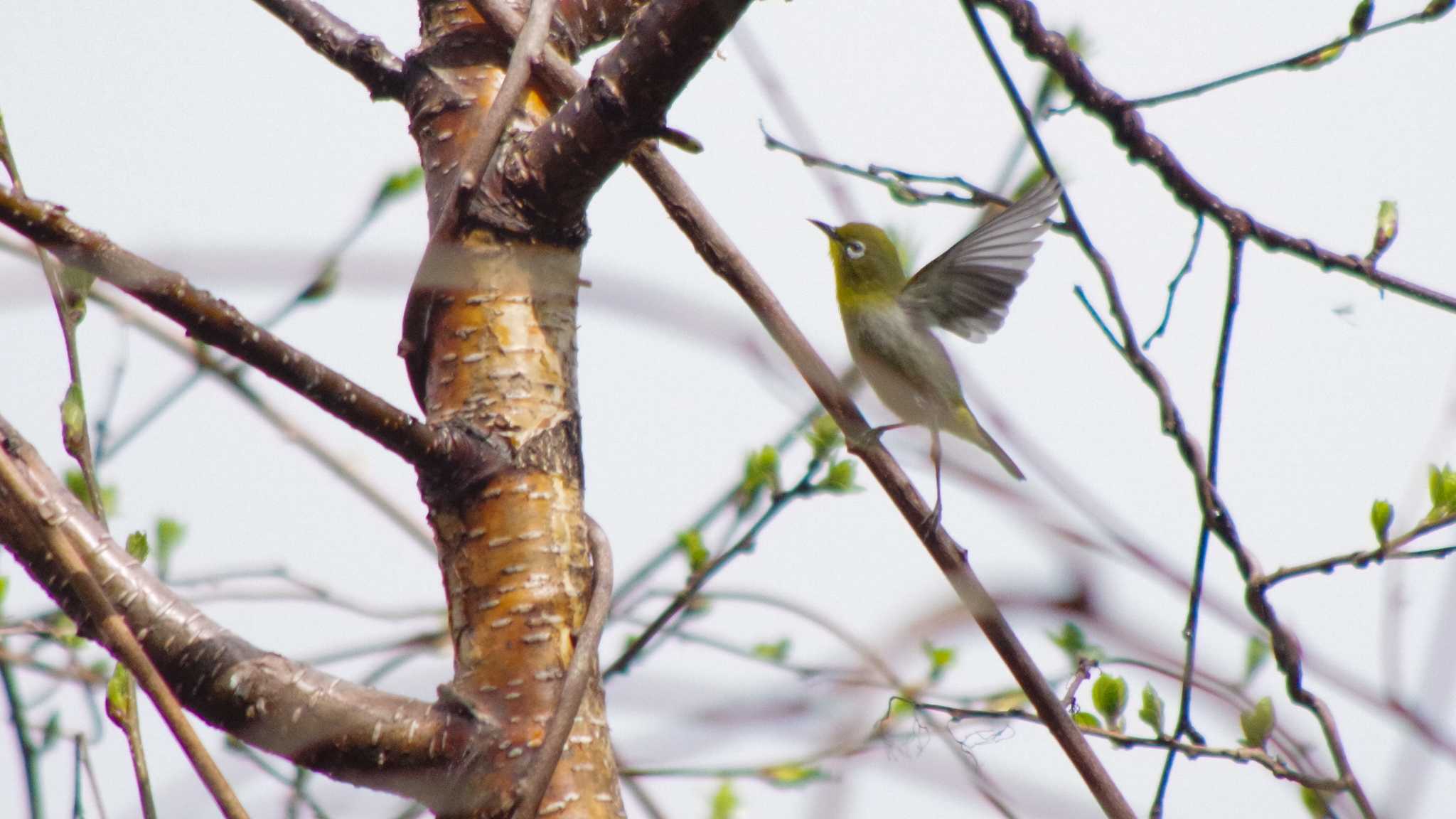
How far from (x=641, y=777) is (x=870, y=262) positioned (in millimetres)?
1886

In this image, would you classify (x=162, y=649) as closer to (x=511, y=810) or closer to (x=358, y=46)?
(x=511, y=810)

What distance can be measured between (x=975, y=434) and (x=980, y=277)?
102cm

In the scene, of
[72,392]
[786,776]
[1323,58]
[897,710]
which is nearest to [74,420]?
[72,392]

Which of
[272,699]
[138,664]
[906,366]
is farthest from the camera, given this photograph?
[906,366]

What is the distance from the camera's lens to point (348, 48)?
2.31m

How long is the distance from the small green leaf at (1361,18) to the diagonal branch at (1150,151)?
0.36 metres

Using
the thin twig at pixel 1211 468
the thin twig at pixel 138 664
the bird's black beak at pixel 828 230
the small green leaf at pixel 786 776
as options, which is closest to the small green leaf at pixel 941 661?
the small green leaf at pixel 786 776

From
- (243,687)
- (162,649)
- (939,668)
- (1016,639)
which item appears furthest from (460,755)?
(939,668)

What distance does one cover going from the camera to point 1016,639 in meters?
1.88

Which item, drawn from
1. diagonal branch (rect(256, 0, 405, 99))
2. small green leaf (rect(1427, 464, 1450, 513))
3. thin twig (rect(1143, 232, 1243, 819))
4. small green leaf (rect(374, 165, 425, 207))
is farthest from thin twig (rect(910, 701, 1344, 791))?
small green leaf (rect(374, 165, 425, 207))

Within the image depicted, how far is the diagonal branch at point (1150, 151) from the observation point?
1.84 meters

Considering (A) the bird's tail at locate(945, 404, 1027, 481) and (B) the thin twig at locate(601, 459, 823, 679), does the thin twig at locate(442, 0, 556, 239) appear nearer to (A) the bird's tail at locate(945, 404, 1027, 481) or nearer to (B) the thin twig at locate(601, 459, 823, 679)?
(B) the thin twig at locate(601, 459, 823, 679)

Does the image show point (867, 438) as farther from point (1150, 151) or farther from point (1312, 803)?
point (1312, 803)

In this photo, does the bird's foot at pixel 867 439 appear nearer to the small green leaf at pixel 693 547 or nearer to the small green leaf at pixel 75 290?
the small green leaf at pixel 75 290
